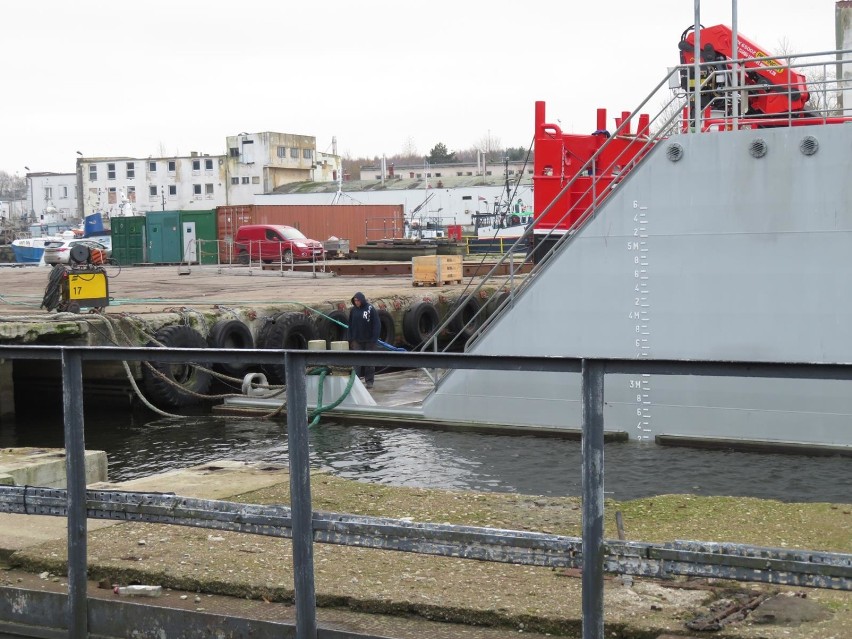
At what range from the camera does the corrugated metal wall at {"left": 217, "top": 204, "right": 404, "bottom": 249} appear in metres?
50.5

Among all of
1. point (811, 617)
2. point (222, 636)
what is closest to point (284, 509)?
point (222, 636)

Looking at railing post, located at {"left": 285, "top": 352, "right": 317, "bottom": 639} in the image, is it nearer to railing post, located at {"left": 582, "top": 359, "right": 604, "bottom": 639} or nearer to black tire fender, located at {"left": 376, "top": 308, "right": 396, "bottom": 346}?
railing post, located at {"left": 582, "top": 359, "right": 604, "bottom": 639}

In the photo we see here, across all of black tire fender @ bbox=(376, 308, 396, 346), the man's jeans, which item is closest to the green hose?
the man's jeans

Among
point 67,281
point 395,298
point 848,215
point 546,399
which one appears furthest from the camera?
point 395,298

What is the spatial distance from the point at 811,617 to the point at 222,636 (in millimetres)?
2492

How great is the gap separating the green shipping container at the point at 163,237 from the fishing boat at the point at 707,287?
37.8 metres

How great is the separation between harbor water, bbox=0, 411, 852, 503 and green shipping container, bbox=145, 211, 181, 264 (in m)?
33.2

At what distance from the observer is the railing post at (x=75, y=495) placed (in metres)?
4.77

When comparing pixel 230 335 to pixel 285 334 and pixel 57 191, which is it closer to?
pixel 285 334

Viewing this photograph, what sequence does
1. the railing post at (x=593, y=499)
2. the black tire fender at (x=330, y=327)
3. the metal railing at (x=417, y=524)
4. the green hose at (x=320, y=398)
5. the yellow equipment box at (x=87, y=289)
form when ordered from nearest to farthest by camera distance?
the metal railing at (x=417, y=524) → the railing post at (x=593, y=499) → the green hose at (x=320, y=398) → the yellow equipment box at (x=87, y=289) → the black tire fender at (x=330, y=327)

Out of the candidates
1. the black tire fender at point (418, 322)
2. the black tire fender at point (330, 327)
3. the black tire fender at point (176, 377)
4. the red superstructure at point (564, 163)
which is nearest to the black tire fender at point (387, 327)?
the black tire fender at point (418, 322)

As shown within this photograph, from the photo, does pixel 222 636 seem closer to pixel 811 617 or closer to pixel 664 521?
pixel 811 617

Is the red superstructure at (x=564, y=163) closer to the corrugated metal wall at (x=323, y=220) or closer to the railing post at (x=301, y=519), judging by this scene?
the railing post at (x=301, y=519)

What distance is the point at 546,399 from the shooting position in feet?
47.0
